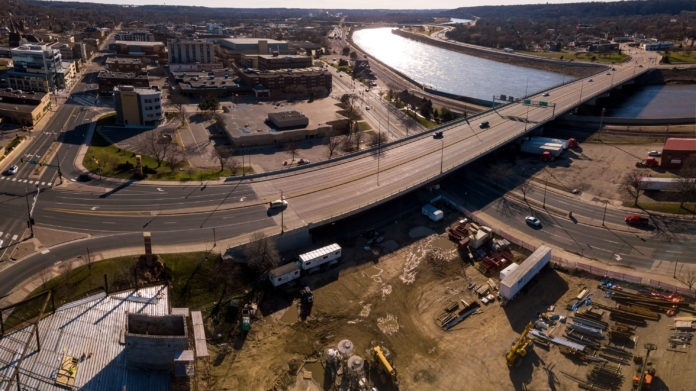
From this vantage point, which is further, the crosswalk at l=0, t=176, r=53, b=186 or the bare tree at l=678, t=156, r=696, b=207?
the crosswalk at l=0, t=176, r=53, b=186

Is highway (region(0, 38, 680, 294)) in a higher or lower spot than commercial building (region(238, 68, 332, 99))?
lower

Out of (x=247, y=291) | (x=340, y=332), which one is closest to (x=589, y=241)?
(x=340, y=332)

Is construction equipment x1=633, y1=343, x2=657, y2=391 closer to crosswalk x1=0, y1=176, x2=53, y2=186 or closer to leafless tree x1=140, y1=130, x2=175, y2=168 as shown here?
leafless tree x1=140, y1=130, x2=175, y2=168

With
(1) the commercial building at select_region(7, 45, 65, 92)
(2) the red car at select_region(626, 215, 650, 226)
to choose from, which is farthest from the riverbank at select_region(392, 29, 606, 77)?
(1) the commercial building at select_region(7, 45, 65, 92)

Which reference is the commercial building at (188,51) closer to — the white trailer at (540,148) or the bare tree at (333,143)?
the bare tree at (333,143)

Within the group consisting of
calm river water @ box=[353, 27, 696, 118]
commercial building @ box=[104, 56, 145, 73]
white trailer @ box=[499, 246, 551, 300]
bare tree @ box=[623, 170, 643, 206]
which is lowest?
white trailer @ box=[499, 246, 551, 300]

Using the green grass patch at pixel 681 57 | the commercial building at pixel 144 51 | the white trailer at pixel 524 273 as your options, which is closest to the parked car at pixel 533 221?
the white trailer at pixel 524 273
